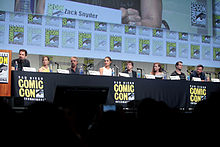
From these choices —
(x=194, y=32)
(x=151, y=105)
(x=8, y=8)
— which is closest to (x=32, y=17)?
(x=8, y=8)

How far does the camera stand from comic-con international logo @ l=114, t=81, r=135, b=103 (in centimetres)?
405

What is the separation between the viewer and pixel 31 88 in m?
3.63

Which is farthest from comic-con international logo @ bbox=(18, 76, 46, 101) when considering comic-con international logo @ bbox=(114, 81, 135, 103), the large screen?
the large screen

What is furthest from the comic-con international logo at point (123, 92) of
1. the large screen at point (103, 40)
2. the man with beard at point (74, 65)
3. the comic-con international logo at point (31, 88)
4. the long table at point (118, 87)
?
the large screen at point (103, 40)

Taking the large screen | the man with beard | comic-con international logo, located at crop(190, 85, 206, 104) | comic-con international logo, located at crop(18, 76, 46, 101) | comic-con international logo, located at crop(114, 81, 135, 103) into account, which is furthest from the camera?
the large screen

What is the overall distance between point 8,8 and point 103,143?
449 cm

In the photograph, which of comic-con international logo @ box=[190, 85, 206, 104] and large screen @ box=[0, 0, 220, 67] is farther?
large screen @ box=[0, 0, 220, 67]

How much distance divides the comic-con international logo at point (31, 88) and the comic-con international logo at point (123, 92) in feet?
3.23

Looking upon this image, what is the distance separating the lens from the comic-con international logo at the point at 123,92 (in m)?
4.05

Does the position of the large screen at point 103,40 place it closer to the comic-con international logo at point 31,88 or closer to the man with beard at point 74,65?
the man with beard at point 74,65

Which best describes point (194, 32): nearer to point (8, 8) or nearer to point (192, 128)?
point (8, 8)

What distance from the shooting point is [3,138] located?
120cm

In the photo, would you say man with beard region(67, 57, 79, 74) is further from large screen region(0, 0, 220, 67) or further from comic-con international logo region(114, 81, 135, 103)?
comic-con international logo region(114, 81, 135, 103)

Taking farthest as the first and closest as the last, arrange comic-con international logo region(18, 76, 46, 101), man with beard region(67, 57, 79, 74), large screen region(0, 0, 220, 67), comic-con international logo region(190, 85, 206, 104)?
large screen region(0, 0, 220, 67)
man with beard region(67, 57, 79, 74)
comic-con international logo region(190, 85, 206, 104)
comic-con international logo region(18, 76, 46, 101)
